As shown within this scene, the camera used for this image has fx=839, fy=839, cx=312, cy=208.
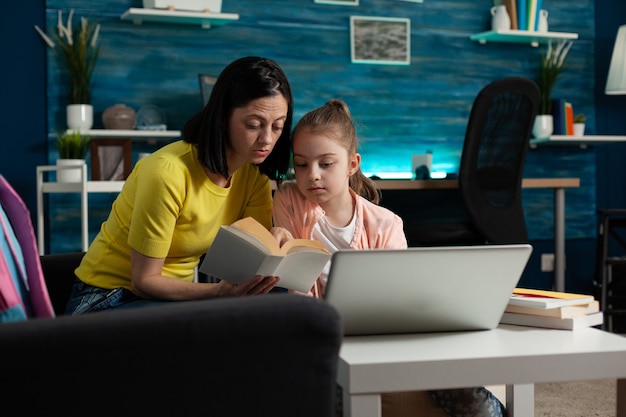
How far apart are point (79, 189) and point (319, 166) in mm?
2008

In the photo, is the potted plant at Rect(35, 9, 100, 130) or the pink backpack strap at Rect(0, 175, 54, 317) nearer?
the pink backpack strap at Rect(0, 175, 54, 317)

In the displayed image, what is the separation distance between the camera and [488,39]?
4.78 meters

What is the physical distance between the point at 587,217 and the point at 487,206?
1760 millimetres

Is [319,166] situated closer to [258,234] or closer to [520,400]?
[258,234]

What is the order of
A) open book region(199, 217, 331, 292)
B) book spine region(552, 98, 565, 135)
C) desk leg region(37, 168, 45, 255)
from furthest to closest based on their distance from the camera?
1. book spine region(552, 98, 565, 135)
2. desk leg region(37, 168, 45, 255)
3. open book region(199, 217, 331, 292)

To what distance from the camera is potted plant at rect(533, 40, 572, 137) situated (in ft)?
15.4

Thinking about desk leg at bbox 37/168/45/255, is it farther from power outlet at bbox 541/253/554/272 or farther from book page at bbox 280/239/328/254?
power outlet at bbox 541/253/554/272

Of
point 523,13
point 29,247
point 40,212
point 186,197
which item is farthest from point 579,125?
point 29,247

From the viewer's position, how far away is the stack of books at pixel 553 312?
149 cm

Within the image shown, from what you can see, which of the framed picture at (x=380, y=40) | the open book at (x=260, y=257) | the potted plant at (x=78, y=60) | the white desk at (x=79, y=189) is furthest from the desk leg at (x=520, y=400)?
the framed picture at (x=380, y=40)

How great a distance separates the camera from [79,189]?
3.66 metres

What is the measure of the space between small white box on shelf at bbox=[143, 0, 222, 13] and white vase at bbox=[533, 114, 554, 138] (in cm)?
187

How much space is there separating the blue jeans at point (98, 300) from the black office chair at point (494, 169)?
1962 mm

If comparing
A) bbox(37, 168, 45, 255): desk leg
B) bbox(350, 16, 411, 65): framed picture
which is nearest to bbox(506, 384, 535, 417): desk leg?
bbox(37, 168, 45, 255): desk leg
